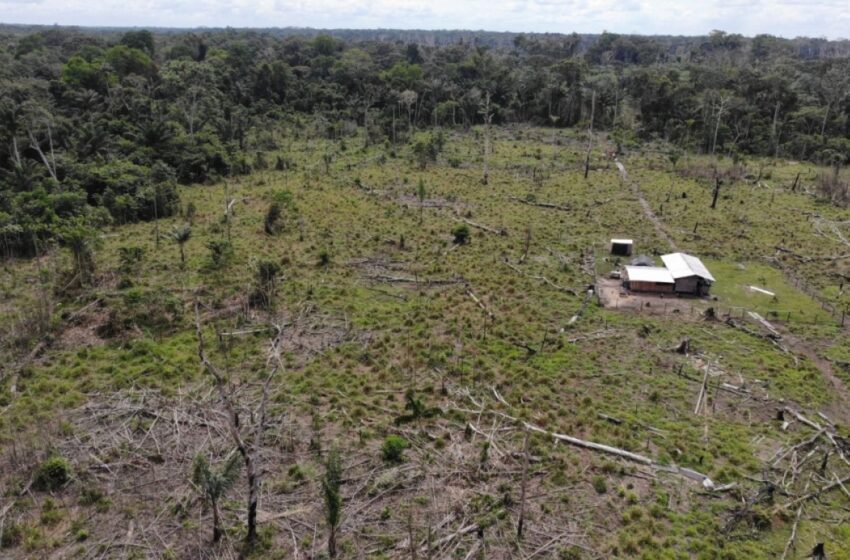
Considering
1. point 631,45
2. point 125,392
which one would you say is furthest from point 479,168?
point 631,45

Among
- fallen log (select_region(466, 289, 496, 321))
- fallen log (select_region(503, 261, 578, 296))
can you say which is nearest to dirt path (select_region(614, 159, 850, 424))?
fallen log (select_region(503, 261, 578, 296))

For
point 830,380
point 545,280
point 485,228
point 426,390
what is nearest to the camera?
point 426,390

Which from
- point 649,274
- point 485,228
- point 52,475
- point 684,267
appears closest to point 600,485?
point 52,475

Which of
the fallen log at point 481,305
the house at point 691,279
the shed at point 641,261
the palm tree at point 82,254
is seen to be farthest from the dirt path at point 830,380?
the palm tree at point 82,254

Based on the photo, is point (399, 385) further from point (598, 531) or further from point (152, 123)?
point (152, 123)

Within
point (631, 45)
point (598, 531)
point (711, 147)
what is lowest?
point (598, 531)

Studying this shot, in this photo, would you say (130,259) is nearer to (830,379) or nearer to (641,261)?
(641,261)

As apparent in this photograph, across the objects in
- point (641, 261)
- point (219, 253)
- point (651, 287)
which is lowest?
point (651, 287)
